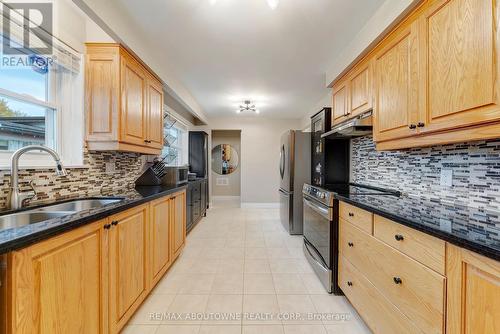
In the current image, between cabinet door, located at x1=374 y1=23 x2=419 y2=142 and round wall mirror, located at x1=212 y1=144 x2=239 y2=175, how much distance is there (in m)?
5.60

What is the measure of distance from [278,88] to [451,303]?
11.1 feet

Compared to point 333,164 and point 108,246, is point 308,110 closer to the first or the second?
point 333,164

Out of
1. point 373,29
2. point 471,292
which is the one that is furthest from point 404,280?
point 373,29

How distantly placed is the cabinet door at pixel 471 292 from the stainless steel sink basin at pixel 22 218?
81.6 inches

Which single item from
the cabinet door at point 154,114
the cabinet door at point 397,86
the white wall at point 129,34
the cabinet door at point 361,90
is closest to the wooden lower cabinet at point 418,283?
the cabinet door at point 397,86

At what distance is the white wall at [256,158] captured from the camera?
597cm

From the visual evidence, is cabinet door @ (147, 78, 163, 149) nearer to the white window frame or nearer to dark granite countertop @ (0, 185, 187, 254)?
the white window frame

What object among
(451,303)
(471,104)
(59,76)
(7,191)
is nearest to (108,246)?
(7,191)

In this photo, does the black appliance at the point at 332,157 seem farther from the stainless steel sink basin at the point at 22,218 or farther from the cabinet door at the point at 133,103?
the stainless steel sink basin at the point at 22,218

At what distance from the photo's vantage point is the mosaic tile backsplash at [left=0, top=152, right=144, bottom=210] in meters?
1.44

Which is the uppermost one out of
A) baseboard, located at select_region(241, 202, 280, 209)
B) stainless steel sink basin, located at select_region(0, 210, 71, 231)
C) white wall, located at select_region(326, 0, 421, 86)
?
white wall, located at select_region(326, 0, 421, 86)

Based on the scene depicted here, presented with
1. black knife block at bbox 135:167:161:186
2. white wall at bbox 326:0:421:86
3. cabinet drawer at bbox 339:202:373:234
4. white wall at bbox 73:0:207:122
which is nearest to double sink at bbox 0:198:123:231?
black knife block at bbox 135:167:161:186

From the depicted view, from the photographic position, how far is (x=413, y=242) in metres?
1.09

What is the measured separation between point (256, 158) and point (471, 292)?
17.2 feet
